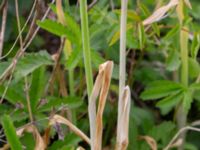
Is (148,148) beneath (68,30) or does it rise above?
beneath

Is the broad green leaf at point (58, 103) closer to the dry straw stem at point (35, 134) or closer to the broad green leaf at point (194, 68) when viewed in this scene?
the dry straw stem at point (35, 134)

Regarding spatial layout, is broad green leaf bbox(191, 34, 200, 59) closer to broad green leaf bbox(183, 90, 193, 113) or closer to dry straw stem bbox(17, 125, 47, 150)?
broad green leaf bbox(183, 90, 193, 113)

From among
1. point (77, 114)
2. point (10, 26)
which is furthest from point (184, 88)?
point (10, 26)

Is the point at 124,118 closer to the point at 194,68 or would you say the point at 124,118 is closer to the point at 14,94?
the point at 14,94

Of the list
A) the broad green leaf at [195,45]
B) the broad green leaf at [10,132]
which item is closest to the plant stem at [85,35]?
the broad green leaf at [10,132]

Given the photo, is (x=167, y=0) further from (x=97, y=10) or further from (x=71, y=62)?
(x=71, y=62)

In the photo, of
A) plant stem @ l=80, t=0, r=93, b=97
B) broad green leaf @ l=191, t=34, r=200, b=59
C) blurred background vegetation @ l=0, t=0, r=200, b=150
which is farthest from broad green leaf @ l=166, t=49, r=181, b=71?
plant stem @ l=80, t=0, r=93, b=97

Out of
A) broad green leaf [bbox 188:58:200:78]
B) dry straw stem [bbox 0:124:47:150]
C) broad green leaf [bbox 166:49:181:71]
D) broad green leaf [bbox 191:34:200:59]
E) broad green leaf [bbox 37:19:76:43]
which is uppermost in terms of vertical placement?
broad green leaf [bbox 37:19:76:43]
